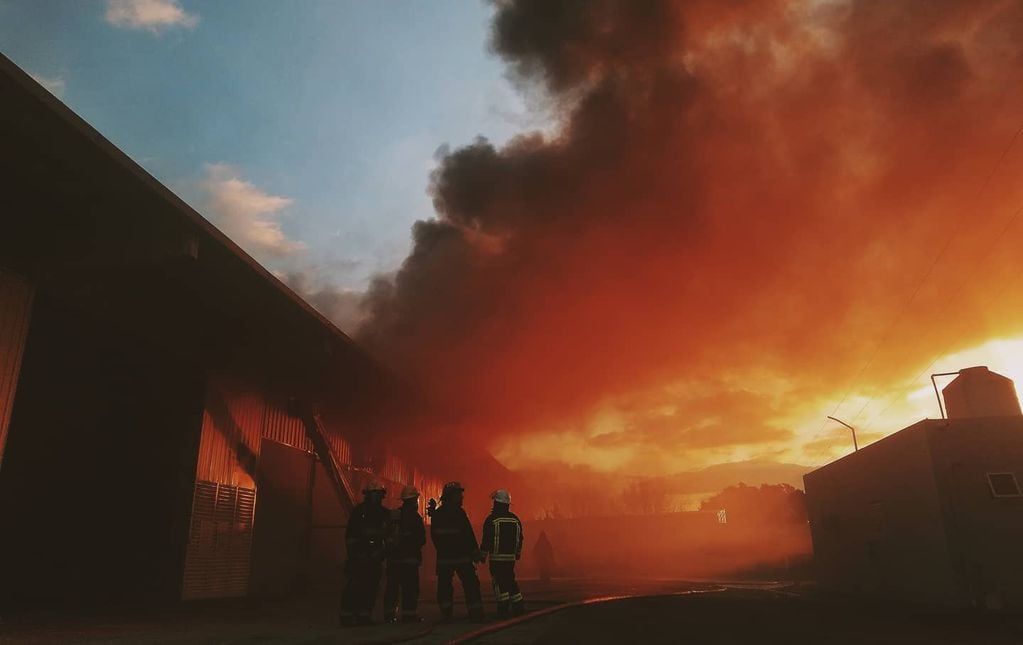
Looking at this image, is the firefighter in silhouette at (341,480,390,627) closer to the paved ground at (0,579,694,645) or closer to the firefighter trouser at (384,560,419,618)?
the firefighter trouser at (384,560,419,618)

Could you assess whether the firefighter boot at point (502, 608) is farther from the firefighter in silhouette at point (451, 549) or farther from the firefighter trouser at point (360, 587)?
the firefighter trouser at point (360, 587)

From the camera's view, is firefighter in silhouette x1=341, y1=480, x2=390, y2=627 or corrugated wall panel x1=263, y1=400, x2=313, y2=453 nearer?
firefighter in silhouette x1=341, y1=480, x2=390, y2=627

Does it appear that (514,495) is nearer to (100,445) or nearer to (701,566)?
(701,566)

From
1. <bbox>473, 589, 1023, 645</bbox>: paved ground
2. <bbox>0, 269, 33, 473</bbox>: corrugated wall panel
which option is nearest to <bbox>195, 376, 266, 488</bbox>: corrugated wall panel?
<bbox>0, 269, 33, 473</bbox>: corrugated wall panel

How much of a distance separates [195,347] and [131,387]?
1.64 m

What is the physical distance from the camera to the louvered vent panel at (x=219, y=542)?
1196 cm

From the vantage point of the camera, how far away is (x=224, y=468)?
13.1 m

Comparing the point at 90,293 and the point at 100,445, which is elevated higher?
the point at 90,293

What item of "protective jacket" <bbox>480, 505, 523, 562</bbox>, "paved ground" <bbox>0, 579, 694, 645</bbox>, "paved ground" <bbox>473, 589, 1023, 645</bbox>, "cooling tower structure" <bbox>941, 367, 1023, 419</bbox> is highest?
"cooling tower structure" <bbox>941, 367, 1023, 419</bbox>

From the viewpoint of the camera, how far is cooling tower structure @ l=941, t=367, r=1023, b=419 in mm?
19391

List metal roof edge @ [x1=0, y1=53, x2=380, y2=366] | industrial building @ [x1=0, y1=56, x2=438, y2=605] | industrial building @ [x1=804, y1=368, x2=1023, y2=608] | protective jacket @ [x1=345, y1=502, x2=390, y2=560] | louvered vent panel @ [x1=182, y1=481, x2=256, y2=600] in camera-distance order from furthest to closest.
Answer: industrial building @ [x1=804, y1=368, x2=1023, y2=608], louvered vent panel @ [x1=182, y1=481, x2=256, y2=600], industrial building @ [x1=0, y1=56, x2=438, y2=605], protective jacket @ [x1=345, y1=502, x2=390, y2=560], metal roof edge @ [x1=0, y1=53, x2=380, y2=366]

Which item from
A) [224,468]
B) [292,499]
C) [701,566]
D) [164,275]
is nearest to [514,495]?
[701,566]

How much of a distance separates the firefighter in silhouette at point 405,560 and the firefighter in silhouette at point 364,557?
0.61 feet

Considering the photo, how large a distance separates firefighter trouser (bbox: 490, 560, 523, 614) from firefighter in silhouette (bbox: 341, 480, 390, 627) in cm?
158
